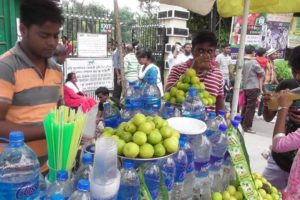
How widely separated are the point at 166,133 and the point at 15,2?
129 inches

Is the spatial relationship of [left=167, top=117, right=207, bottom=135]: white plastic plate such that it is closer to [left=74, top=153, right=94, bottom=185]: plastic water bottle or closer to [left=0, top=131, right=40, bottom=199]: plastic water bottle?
[left=74, top=153, right=94, bottom=185]: plastic water bottle

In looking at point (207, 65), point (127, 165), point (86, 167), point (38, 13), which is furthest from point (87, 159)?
point (207, 65)

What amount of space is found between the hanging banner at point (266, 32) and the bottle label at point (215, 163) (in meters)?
8.80

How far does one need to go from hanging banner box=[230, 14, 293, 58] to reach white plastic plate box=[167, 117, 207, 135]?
884cm

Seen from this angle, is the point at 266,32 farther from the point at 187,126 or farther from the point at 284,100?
the point at 187,126

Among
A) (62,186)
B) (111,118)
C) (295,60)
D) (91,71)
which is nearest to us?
(62,186)

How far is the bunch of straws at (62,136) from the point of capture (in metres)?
1.07

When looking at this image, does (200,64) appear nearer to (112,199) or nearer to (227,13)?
(227,13)

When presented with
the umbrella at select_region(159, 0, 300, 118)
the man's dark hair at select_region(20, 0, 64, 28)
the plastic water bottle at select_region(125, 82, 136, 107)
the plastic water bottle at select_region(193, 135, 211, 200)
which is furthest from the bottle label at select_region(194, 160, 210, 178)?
the umbrella at select_region(159, 0, 300, 118)

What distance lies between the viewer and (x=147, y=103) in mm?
1597

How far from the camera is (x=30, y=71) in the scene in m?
1.62

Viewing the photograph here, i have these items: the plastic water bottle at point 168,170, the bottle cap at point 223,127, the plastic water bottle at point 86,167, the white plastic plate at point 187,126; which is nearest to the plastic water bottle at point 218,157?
the bottle cap at point 223,127

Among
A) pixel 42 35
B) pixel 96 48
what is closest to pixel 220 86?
pixel 42 35

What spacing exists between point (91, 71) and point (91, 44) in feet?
1.88
